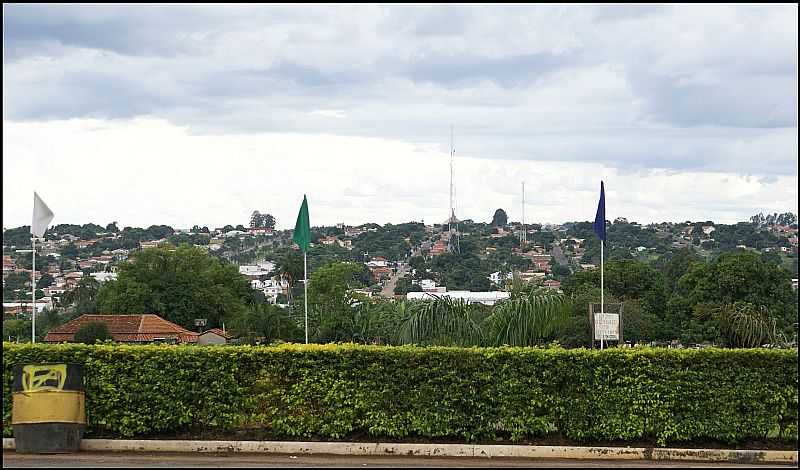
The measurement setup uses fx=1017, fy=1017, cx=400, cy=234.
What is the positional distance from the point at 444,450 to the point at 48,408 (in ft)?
17.7

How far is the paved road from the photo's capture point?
12984 millimetres

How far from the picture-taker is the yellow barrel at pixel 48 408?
13.6 metres

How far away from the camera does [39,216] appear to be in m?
16.6

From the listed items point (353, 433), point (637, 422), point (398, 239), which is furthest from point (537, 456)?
point (398, 239)

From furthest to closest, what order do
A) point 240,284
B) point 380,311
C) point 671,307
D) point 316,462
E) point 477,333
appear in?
point 240,284 → point 671,307 → point 380,311 → point 477,333 → point 316,462

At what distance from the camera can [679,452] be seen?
13.9m

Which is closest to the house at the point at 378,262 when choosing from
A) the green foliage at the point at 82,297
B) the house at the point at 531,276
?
the house at the point at 531,276

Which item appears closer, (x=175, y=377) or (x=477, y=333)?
(x=175, y=377)

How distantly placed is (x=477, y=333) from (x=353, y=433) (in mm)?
7738

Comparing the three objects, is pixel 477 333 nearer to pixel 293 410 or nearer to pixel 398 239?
pixel 293 410

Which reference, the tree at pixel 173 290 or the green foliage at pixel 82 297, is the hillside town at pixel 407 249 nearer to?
the green foliage at pixel 82 297

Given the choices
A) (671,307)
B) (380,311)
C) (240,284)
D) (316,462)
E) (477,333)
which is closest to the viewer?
(316,462)

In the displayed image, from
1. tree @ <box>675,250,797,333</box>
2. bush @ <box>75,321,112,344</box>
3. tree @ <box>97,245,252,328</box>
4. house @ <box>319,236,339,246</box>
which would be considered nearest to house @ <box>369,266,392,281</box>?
house @ <box>319,236,339,246</box>

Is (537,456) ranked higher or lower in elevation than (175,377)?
lower
